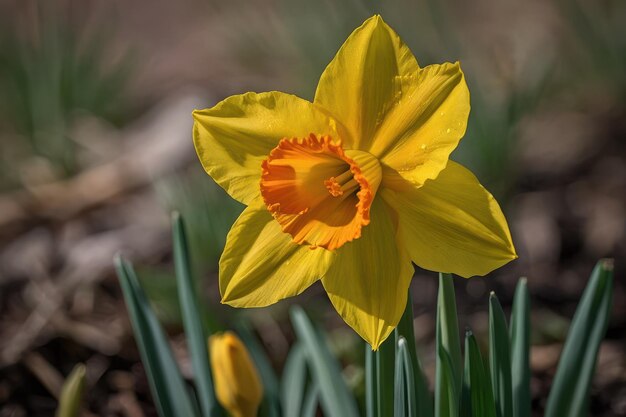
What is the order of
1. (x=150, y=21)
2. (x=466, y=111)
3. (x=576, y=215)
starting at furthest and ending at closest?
(x=150, y=21)
(x=576, y=215)
(x=466, y=111)

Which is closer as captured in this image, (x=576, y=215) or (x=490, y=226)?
(x=490, y=226)

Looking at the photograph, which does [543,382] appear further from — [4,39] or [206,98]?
[4,39]

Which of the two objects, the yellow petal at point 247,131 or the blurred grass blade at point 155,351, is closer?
the yellow petal at point 247,131

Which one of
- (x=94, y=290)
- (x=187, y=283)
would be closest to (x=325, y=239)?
(x=187, y=283)

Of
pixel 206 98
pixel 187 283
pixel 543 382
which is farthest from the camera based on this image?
pixel 206 98

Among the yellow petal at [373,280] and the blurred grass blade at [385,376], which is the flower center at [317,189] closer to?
the yellow petal at [373,280]

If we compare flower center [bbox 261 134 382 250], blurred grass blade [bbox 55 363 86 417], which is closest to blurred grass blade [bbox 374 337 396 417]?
flower center [bbox 261 134 382 250]

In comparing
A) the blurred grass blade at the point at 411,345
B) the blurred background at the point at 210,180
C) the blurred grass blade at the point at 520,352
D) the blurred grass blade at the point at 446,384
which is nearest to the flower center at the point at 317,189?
the blurred grass blade at the point at 411,345

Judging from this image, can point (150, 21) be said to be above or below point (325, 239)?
above
